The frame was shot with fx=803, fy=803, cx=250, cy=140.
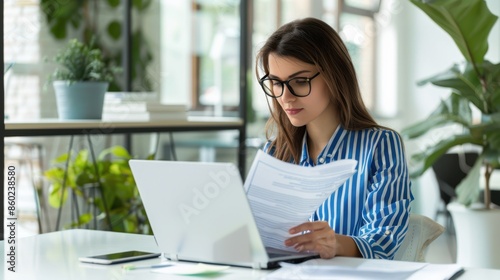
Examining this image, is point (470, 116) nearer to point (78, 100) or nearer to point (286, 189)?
point (78, 100)

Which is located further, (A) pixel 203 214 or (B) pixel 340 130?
(B) pixel 340 130

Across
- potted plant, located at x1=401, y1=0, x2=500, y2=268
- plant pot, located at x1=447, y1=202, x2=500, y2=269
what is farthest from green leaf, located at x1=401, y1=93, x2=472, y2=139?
plant pot, located at x1=447, y1=202, x2=500, y2=269

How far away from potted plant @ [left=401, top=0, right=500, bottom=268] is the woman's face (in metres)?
1.70

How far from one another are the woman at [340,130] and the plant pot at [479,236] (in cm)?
194

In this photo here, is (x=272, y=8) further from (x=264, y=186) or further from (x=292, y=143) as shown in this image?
(x=264, y=186)

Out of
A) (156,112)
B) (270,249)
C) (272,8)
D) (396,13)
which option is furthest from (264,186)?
(396,13)

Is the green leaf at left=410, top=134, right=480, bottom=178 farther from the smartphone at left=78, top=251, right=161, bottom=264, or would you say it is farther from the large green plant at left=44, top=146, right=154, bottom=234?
the smartphone at left=78, top=251, right=161, bottom=264

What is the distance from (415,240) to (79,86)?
1605 millimetres

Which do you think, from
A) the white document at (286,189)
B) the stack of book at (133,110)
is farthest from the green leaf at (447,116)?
the white document at (286,189)

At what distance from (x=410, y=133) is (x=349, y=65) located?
1978 millimetres

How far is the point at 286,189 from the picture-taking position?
59.5 inches

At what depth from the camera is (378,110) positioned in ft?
25.6

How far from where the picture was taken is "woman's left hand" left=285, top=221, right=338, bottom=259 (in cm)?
164
